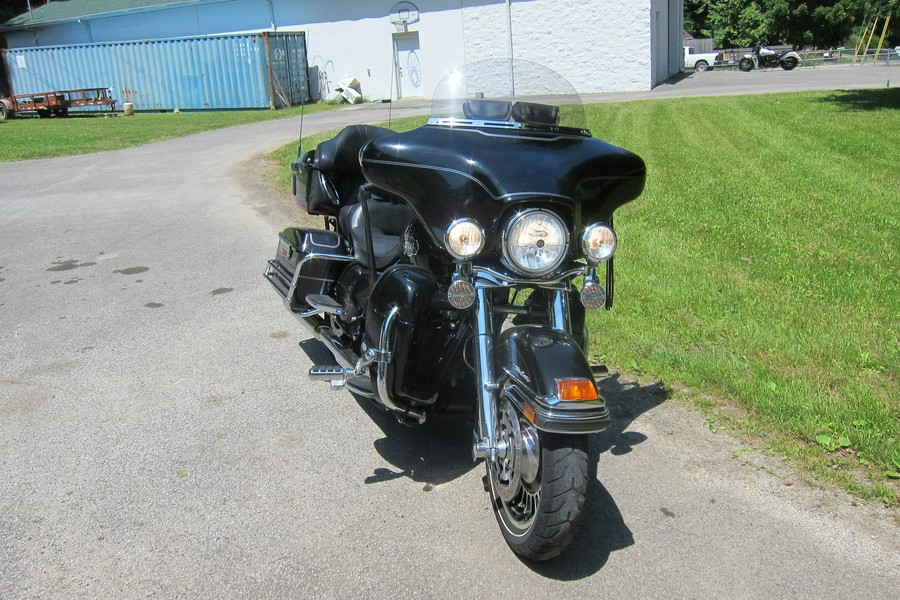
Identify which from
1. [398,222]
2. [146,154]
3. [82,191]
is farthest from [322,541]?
[146,154]

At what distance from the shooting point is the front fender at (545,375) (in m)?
3.01

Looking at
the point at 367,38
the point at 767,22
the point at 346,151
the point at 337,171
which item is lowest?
the point at 337,171

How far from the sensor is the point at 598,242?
3402 millimetres

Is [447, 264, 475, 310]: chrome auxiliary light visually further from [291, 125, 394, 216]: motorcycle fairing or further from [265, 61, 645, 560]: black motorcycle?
[291, 125, 394, 216]: motorcycle fairing

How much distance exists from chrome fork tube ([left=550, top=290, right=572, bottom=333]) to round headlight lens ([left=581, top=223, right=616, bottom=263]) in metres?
0.24

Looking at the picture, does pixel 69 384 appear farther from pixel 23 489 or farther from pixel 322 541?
pixel 322 541

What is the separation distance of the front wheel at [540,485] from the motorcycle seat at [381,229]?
1438 mm

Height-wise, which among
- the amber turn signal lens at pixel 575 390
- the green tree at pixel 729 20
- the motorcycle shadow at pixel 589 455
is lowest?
the motorcycle shadow at pixel 589 455

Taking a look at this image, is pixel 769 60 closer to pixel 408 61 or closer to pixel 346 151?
pixel 408 61

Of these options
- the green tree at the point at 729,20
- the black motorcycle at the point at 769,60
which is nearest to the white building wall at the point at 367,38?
the black motorcycle at the point at 769,60

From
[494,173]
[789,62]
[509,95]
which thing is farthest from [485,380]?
[789,62]

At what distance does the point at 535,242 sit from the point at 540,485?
0.97 m

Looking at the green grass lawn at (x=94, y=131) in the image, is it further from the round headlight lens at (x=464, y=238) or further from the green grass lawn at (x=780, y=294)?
A: the round headlight lens at (x=464, y=238)

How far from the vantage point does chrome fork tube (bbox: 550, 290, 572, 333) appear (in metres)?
3.52
